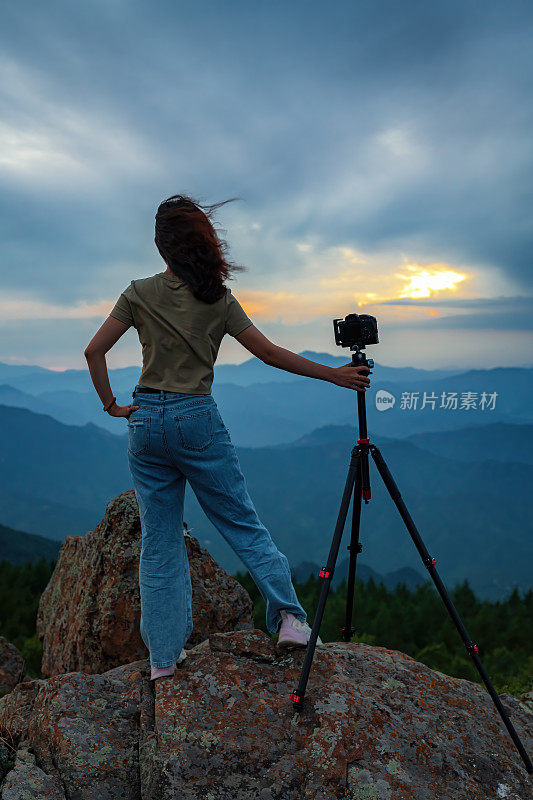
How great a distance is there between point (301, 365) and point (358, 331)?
1.72 ft

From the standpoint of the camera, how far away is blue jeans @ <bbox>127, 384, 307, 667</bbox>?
4.08 meters

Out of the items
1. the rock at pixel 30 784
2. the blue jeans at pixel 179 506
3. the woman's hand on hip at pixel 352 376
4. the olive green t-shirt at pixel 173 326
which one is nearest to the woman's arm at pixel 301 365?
the woman's hand on hip at pixel 352 376

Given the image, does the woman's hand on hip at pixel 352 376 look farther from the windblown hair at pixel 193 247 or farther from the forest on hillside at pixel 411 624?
the forest on hillside at pixel 411 624

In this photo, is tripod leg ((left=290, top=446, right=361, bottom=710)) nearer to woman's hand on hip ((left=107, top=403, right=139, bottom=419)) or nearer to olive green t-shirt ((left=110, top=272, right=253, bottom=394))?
olive green t-shirt ((left=110, top=272, right=253, bottom=394))

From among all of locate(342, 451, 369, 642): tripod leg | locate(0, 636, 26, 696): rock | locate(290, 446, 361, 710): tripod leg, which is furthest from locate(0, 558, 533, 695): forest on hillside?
locate(290, 446, 361, 710): tripod leg

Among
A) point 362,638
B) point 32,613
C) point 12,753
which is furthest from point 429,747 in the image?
point 32,613

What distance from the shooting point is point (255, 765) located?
141 inches


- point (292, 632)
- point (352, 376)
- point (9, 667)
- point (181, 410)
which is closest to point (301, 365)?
point (352, 376)

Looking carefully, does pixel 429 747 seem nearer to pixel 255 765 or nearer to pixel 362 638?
pixel 255 765

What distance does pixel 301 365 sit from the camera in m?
4.16

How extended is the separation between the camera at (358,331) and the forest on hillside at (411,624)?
5293 millimetres

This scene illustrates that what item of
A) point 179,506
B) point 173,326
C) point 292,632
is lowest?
point 292,632

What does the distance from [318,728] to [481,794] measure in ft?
3.81

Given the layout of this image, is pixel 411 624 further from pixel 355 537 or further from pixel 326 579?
pixel 326 579
